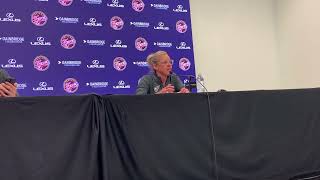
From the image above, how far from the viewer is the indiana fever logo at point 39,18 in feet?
14.4

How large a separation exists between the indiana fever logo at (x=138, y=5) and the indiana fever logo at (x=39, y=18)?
3.76ft

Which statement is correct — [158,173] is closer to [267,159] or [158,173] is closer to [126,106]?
[126,106]

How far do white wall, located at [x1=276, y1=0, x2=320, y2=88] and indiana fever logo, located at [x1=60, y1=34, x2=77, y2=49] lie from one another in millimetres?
3289

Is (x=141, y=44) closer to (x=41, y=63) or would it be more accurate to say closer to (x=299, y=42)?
(x=41, y=63)

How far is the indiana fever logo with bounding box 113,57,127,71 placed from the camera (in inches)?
189

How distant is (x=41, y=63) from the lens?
14.5 feet

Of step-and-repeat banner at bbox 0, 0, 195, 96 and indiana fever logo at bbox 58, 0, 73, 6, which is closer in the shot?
step-and-repeat banner at bbox 0, 0, 195, 96

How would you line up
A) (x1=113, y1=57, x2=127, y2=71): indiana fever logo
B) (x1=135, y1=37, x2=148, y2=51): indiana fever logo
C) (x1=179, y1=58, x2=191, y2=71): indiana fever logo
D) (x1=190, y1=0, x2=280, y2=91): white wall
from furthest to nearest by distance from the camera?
1. (x1=190, y1=0, x2=280, y2=91): white wall
2. (x1=179, y1=58, x2=191, y2=71): indiana fever logo
3. (x1=135, y1=37, x2=148, y2=51): indiana fever logo
4. (x1=113, y1=57, x2=127, y2=71): indiana fever logo

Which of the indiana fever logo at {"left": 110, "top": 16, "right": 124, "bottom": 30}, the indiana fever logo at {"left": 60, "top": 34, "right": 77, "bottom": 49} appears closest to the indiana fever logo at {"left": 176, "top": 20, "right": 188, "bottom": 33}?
the indiana fever logo at {"left": 110, "top": 16, "right": 124, "bottom": 30}

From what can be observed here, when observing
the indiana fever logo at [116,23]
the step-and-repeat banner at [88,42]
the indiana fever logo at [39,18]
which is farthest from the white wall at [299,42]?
the indiana fever logo at [39,18]

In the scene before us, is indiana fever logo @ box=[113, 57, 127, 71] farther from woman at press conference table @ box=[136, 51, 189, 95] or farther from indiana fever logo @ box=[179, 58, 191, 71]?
woman at press conference table @ box=[136, 51, 189, 95]

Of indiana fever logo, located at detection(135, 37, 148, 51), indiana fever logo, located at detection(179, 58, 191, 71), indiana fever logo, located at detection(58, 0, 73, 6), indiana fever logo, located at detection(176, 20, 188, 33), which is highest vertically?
indiana fever logo, located at detection(58, 0, 73, 6)

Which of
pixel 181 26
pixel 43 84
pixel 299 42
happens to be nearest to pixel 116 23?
pixel 181 26

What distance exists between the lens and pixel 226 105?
258cm
